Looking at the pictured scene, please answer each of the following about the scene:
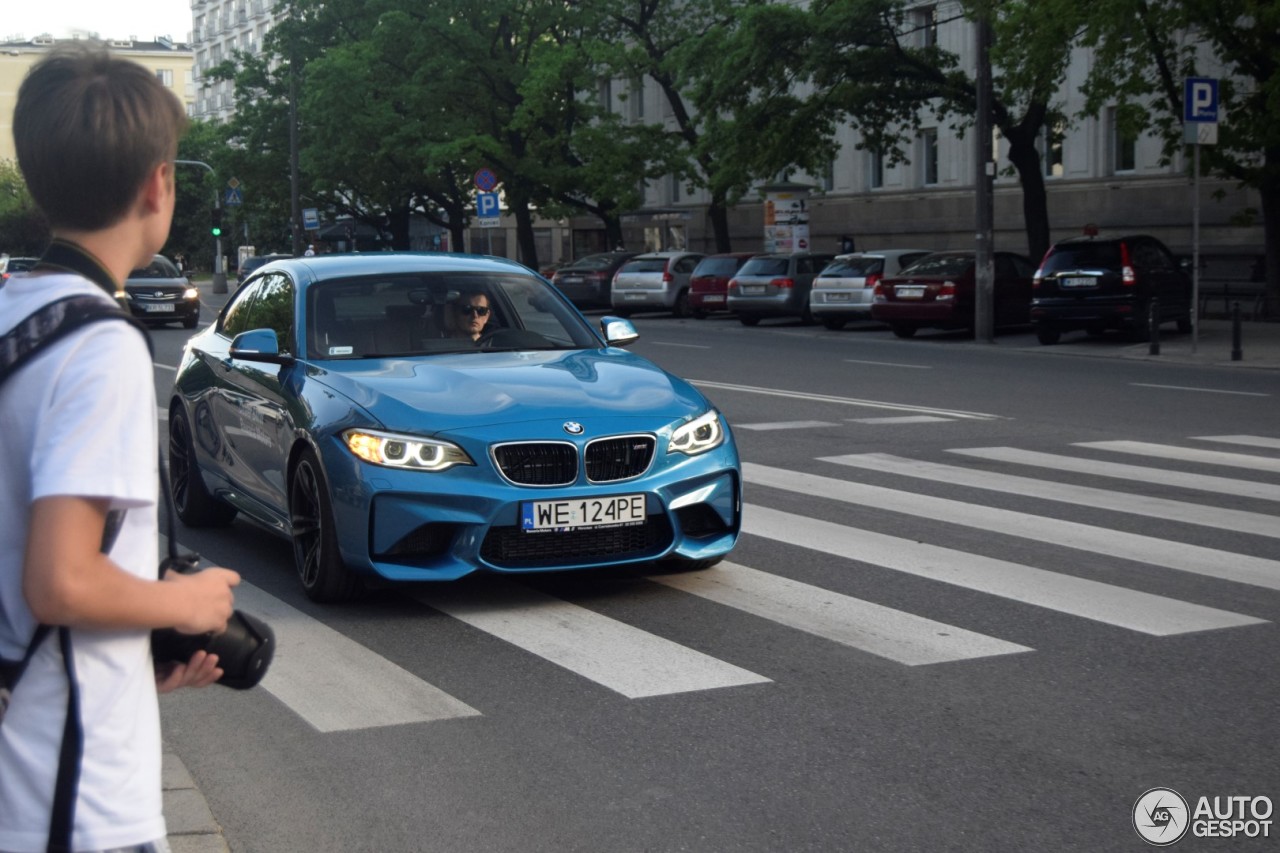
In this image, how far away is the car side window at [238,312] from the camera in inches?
355

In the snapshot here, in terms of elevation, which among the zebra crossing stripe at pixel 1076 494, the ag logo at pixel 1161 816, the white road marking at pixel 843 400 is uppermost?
the ag logo at pixel 1161 816

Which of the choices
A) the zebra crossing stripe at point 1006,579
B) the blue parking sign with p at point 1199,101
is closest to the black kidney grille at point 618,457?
the zebra crossing stripe at point 1006,579

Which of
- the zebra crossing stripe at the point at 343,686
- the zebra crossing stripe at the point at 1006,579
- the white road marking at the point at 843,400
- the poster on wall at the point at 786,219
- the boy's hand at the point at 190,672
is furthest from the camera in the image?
the poster on wall at the point at 786,219

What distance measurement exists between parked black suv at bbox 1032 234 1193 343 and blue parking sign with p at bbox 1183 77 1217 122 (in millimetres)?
3414

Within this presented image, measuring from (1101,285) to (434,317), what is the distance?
1828 cm

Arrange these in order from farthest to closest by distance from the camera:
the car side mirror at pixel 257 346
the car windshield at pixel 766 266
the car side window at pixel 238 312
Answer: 1. the car windshield at pixel 766 266
2. the car side window at pixel 238 312
3. the car side mirror at pixel 257 346

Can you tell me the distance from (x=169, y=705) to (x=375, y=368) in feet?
7.54

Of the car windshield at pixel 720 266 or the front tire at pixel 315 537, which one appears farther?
the car windshield at pixel 720 266

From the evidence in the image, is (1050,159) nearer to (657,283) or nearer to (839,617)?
(657,283)

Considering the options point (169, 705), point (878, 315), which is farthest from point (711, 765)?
point (878, 315)

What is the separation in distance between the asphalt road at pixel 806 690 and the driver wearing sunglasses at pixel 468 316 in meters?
1.31

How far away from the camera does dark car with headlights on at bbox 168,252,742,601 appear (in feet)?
22.1

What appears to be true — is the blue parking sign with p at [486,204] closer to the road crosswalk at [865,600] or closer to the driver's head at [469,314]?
the road crosswalk at [865,600]

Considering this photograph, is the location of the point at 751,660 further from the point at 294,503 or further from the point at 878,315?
the point at 878,315
